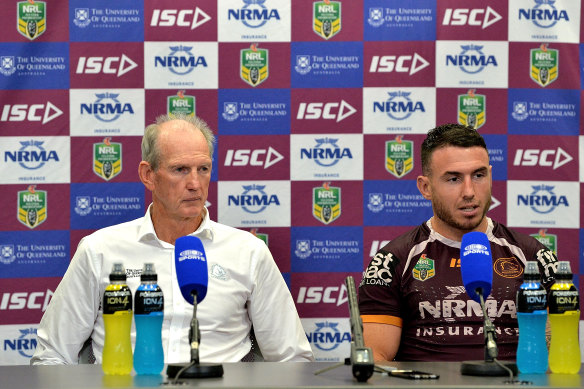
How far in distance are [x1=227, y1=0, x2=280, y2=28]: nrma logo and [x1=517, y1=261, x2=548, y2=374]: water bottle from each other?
210cm

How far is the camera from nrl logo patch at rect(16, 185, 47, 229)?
360cm

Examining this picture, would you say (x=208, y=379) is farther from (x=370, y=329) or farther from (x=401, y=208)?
(x=401, y=208)

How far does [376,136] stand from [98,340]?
1.57 meters

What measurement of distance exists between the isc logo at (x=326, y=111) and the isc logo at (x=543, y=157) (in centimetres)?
81

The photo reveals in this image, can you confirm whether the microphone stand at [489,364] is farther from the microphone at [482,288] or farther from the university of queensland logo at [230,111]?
the university of queensland logo at [230,111]

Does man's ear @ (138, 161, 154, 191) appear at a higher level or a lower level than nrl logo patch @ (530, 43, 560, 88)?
lower

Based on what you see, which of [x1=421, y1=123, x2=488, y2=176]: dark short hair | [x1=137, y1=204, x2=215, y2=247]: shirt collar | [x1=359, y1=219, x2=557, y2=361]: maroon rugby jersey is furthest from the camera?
[x1=137, y1=204, x2=215, y2=247]: shirt collar

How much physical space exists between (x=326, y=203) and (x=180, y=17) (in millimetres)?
1084

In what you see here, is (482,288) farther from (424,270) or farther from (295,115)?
(295,115)

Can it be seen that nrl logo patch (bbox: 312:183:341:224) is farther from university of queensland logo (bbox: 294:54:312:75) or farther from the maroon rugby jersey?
the maroon rugby jersey

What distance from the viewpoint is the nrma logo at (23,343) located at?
361 centimetres

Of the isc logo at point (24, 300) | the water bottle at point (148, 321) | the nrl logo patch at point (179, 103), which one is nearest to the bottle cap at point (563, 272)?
the water bottle at point (148, 321)

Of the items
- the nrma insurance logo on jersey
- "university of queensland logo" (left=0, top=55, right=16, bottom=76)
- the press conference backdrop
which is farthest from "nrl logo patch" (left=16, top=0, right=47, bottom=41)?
the nrma insurance logo on jersey

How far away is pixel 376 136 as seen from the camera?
3.68 m
